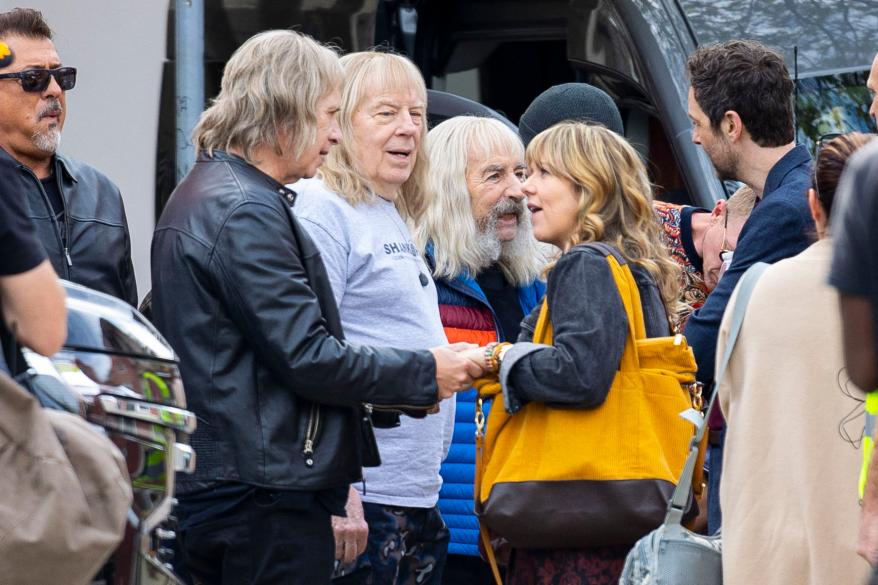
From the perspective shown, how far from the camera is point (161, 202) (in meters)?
7.35

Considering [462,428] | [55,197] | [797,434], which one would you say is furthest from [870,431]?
[55,197]

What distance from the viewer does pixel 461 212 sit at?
488 centimetres

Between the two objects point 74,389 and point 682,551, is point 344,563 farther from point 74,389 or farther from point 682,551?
point 74,389

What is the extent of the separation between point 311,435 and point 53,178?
1.62 m

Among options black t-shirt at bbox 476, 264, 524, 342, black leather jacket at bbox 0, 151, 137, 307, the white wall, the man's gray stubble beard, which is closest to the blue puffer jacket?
black t-shirt at bbox 476, 264, 524, 342

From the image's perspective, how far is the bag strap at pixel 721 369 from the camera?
3318 mm

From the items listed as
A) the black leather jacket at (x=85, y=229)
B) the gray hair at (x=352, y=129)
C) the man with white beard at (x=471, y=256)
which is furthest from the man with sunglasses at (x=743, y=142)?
the black leather jacket at (x=85, y=229)

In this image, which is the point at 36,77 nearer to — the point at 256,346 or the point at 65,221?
the point at 65,221

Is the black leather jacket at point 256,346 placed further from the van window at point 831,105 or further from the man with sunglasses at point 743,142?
the van window at point 831,105

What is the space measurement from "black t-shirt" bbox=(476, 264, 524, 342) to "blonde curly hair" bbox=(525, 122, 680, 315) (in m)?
0.83

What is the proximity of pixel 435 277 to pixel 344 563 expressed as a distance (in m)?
1.07

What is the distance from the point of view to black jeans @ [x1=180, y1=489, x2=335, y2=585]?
352 centimetres

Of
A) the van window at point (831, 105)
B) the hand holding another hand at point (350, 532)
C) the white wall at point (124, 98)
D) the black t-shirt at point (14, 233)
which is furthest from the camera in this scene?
the white wall at point (124, 98)

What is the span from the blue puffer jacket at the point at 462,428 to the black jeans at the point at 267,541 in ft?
3.76
